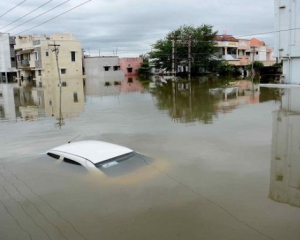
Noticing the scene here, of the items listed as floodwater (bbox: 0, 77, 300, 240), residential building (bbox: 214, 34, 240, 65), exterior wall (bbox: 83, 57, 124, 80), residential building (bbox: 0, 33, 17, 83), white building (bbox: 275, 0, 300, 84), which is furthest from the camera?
residential building (bbox: 0, 33, 17, 83)

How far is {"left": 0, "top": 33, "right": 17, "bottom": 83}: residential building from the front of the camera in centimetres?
7369

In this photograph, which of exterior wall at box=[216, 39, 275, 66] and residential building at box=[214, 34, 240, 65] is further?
exterior wall at box=[216, 39, 275, 66]

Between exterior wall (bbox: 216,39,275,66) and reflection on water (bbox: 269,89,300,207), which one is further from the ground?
exterior wall (bbox: 216,39,275,66)

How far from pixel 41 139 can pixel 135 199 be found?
6852 mm

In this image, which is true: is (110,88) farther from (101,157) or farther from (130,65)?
(130,65)

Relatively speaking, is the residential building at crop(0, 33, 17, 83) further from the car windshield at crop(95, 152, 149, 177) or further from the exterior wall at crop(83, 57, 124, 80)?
the car windshield at crop(95, 152, 149, 177)

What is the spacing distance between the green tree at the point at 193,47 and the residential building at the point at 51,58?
1520cm

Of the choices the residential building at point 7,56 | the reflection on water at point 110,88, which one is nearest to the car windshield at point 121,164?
the reflection on water at point 110,88

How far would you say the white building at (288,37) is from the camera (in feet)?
104

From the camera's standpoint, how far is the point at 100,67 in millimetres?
69875

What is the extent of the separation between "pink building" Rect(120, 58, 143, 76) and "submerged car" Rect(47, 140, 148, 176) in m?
69.5

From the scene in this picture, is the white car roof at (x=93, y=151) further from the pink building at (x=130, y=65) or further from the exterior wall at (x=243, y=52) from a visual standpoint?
the pink building at (x=130, y=65)

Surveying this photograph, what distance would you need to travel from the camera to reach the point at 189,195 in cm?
692

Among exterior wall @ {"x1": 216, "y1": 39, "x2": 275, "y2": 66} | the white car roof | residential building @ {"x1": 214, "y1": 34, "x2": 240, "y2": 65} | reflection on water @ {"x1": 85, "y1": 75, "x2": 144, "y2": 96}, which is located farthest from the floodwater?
exterior wall @ {"x1": 216, "y1": 39, "x2": 275, "y2": 66}
